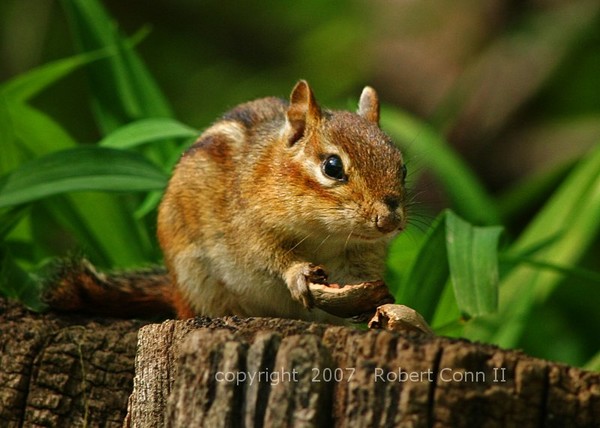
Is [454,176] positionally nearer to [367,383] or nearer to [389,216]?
[389,216]

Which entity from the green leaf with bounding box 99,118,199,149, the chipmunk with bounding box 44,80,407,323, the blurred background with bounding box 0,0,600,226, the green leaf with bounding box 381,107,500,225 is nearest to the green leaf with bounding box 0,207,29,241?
the green leaf with bounding box 99,118,199,149

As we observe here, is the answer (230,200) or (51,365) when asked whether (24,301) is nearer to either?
(51,365)

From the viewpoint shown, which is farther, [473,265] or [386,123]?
[386,123]

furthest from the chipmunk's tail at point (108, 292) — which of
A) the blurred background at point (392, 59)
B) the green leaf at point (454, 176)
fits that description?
the blurred background at point (392, 59)

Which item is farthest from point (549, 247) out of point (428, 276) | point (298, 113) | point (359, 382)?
point (359, 382)

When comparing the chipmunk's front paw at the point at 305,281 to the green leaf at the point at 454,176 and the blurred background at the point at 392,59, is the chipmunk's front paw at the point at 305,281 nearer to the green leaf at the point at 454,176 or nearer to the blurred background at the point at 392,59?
the green leaf at the point at 454,176

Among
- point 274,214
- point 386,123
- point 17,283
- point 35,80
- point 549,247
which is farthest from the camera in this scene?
point 386,123
